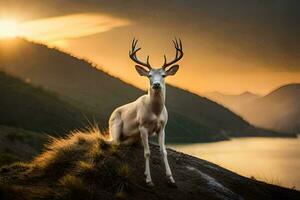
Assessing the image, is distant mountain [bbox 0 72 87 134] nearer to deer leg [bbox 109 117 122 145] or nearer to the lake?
the lake

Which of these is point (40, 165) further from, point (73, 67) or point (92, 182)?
point (73, 67)

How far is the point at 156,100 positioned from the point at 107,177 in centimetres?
233

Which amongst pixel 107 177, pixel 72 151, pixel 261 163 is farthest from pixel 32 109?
pixel 107 177

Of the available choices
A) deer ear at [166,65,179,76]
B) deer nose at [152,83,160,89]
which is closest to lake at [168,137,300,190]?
deer ear at [166,65,179,76]

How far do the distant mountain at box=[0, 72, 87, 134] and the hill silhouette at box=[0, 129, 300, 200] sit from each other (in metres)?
54.4

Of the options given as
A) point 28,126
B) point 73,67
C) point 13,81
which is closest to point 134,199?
point 28,126

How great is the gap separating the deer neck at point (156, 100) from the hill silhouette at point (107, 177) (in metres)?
Answer: 1.70

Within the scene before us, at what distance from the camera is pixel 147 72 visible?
12586mm

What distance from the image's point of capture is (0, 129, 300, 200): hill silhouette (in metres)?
12.3

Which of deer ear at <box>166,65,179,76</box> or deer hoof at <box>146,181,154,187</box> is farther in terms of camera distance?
deer hoof at <box>146,181,154,187</box>

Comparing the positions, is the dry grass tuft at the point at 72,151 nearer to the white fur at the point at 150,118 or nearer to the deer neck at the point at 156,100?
the white fur at the point at 150,118

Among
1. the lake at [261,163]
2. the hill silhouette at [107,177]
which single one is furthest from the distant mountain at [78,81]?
the hill silhouette at [107,177]

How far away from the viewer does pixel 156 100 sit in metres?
12.6

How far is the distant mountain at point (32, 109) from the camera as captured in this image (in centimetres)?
7525
